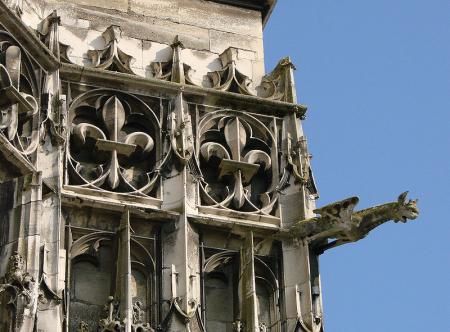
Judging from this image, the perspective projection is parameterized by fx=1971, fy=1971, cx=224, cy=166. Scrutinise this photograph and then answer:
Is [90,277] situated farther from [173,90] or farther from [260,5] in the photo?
[260,5]

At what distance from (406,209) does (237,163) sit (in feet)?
7.51

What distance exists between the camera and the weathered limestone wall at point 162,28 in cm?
2292

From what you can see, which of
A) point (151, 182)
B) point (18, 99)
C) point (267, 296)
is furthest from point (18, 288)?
point (267, 296)

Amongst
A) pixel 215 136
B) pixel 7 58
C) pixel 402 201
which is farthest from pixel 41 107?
pixel 402 201

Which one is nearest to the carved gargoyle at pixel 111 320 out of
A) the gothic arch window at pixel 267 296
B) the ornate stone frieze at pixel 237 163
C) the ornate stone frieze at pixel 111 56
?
the gothic arch window at pixel 267 296

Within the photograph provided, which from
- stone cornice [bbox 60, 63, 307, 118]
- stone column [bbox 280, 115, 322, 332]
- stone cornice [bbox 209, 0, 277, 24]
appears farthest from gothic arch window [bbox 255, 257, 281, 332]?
stone cornice [bbox 209, 0, 277, 24]

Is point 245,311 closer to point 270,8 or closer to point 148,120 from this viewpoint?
point 148,120

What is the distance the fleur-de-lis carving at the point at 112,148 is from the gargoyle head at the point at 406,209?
9.02ft

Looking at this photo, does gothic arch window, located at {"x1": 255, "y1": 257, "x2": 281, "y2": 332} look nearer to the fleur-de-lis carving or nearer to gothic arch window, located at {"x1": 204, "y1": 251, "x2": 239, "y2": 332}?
gothic arch window, located at {"x1": 204, "y1": 251, "x2": 239, "y2": 332}

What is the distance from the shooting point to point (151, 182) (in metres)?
21.8

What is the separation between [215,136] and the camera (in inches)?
896

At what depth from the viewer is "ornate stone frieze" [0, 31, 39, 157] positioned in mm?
20625

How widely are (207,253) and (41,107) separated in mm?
2439

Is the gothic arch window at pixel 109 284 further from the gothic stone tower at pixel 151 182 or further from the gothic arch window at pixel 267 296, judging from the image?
the gothic arch window at pixel 267 296
